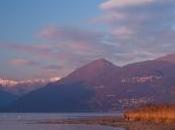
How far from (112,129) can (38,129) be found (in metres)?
12.3

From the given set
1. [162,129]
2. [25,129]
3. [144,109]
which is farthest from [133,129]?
[144,109]

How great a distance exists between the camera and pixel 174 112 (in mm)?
82438

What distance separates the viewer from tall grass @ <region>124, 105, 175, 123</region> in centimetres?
8325

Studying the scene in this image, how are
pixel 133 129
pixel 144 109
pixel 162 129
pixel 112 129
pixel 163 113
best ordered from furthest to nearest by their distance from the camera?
pixel 144 109, pixel 163 113, pixel 112 129, pixel 133 129, pixel 162 129

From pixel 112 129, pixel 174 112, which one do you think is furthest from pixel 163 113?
pixel 112 129

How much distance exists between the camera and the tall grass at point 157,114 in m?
83.2

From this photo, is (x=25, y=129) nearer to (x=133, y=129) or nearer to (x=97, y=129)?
(x=97, y=129)

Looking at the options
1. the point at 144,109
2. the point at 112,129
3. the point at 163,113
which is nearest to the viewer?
the point at 112,129

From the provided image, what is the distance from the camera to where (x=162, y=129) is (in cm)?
6303

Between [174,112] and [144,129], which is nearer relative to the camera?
[144,129]

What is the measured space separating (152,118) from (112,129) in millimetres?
15970

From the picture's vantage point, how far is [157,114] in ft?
295

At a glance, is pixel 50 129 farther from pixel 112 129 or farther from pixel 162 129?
pixel 162 129

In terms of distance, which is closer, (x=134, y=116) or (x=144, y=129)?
(x=144, y=129)
